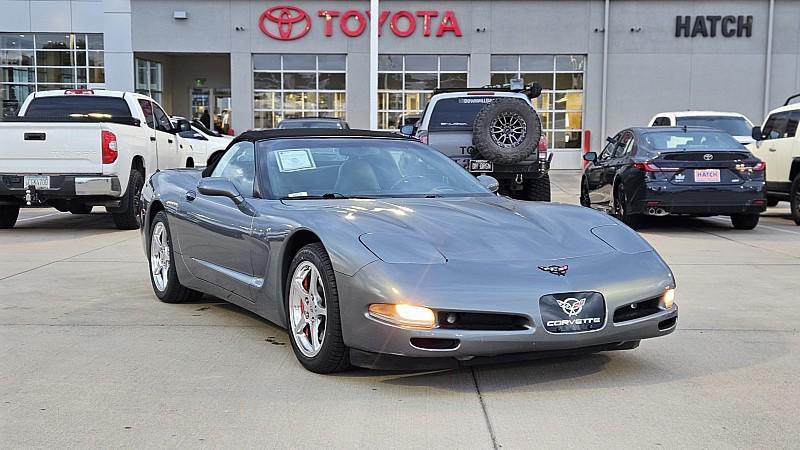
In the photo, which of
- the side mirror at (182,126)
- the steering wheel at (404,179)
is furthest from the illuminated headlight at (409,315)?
the side mirror at (182,126)

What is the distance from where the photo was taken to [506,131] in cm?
1266

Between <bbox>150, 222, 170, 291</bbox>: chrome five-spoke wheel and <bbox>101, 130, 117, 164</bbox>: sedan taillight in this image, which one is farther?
<bbox>101, 130, 117, 164</bbox>: sedan taillight

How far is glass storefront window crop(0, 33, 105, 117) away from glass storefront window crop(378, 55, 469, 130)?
9.07 m

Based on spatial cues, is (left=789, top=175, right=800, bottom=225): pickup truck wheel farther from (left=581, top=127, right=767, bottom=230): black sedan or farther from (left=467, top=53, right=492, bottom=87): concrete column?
(left=467, top=53, right=492, bottom=87): concrete column

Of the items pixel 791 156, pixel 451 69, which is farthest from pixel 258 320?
pixel 451 69

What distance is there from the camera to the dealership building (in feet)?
89.2

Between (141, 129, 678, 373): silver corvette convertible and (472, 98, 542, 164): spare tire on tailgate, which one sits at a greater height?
(472, 98, 542, 164): spare tire on tailgate

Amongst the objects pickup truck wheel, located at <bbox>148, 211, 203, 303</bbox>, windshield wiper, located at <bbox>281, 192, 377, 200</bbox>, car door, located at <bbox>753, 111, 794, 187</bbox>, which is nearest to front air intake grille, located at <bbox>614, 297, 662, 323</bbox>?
windshield wiper, located at <bbox>281, 192, 377, 200</bbox>

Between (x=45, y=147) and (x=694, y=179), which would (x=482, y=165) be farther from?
(x=45, y=147)

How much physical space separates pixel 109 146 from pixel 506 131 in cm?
550

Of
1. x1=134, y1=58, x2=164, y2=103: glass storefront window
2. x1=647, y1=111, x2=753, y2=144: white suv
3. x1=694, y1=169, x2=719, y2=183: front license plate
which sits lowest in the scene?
x1=694, y1=169, x2=719, y2=183: front license plate

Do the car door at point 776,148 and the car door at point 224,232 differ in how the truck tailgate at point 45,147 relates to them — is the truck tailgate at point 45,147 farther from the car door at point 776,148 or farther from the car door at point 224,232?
the car door at point 776,148

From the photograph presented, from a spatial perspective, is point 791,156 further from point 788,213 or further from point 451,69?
point 451,69

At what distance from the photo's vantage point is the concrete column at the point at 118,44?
2736 cm
